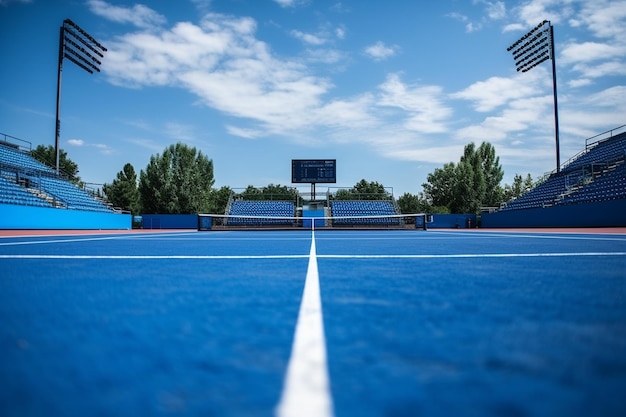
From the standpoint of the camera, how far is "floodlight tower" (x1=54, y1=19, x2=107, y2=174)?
80.9ft

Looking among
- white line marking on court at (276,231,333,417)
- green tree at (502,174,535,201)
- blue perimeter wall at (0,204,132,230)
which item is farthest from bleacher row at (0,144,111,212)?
green tree at (502,174,535,201)

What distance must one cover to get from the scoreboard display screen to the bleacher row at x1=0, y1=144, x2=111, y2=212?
15.0 meters

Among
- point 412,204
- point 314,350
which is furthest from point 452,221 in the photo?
point 314,350

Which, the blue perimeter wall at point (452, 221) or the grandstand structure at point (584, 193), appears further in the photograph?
the blue perimeter wall at point (452, 221)

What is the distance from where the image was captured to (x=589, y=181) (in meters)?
22.3

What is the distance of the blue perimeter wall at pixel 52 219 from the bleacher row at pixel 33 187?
0.53m

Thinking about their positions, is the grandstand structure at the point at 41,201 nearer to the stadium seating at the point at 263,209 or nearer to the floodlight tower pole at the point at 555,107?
the stadium seating at the point at 263,209

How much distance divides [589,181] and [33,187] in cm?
3189

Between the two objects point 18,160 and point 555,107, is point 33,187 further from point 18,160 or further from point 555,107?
point 555,107

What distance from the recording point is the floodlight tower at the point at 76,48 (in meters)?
24.7

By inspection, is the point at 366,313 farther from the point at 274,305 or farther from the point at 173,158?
the point at 173,158

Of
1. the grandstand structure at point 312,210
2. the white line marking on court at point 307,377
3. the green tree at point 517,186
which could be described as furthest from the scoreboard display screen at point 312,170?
the green tree at point 517,186

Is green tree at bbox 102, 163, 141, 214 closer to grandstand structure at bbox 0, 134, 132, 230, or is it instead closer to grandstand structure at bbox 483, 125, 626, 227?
grandstand structure at bbox 0, 134, 132, 230

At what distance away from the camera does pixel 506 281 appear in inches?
94.1
